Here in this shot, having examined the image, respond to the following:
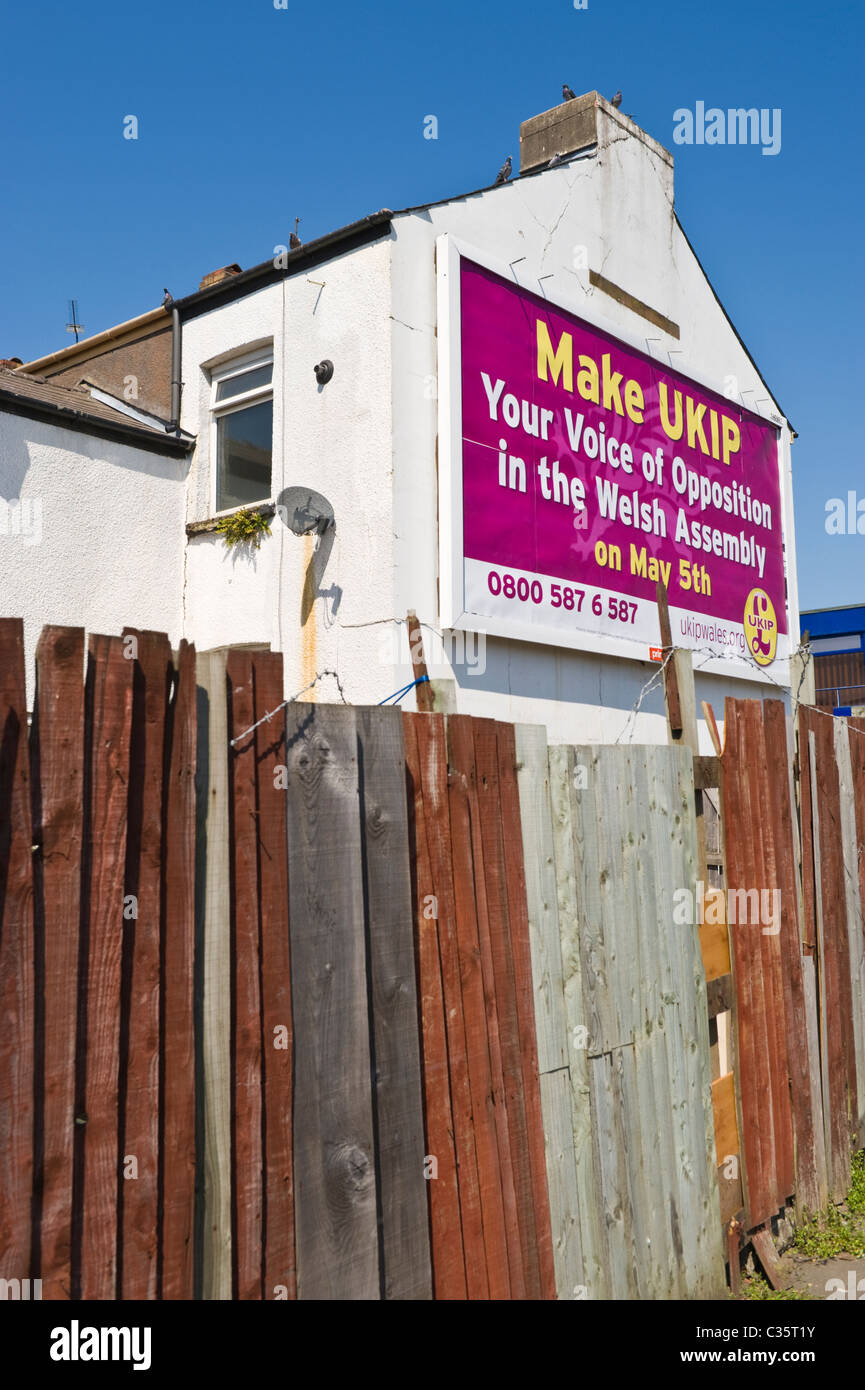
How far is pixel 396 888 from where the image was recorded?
3189 millimetres

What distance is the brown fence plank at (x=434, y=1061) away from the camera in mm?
3186

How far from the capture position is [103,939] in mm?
2383

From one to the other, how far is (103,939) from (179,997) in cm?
27

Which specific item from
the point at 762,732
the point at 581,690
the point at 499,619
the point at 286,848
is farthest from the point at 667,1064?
the point at 581,690

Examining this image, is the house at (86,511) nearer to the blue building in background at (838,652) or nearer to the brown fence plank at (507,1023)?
the brown fence plank at (507,1023)

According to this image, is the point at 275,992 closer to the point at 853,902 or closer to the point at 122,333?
the point at 853,902

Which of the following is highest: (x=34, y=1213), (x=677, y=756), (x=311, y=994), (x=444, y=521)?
(x=444, y=521)

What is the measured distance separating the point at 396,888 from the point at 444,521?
531 centimetres

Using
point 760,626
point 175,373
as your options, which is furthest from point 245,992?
point 760,626

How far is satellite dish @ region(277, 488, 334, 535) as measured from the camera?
8.15m

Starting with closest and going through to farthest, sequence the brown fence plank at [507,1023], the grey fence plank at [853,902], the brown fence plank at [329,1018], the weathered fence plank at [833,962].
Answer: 1. the brown fence plank at [329,1018]
2. the brown fence plank at [507,1023]
3. the weathered fence plank at [833,962]
4. the grey fence plank at [853,902]

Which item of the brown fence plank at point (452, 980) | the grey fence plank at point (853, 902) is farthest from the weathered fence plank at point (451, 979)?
the grey fence plank at point (853, 902)

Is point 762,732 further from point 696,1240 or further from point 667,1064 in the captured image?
point 696,1240

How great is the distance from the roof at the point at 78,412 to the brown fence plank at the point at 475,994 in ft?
20.7
